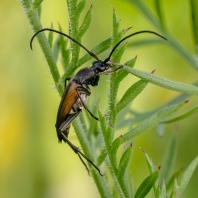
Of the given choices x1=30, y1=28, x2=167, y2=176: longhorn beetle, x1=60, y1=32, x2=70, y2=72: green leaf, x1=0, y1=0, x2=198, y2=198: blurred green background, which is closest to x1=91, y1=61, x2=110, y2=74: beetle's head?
x1=30, y1=28, x2=167, y2=176: longhorn beetle

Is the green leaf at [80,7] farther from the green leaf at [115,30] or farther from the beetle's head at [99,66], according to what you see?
the beetle's head at [99,66]

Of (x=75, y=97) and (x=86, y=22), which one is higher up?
(x=86, y=22)

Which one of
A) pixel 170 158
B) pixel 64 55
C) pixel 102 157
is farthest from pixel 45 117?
pixel 102 157

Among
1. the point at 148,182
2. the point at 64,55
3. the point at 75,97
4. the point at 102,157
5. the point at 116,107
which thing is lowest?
the point at 148,182

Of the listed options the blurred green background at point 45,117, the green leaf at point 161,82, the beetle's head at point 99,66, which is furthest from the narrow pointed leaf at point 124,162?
the blurred green background at point 45,117

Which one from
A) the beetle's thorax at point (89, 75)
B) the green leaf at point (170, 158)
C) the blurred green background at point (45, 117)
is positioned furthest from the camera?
the blurred green background at point (45, 117)

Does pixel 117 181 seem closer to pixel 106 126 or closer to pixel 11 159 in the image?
pixel 106 126

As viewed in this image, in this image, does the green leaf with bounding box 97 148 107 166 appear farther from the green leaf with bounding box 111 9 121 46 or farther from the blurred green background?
the blurred green background

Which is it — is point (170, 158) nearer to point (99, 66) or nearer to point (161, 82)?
point (99, 66)

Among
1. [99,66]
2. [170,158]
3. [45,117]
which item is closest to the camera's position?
[99,66]
